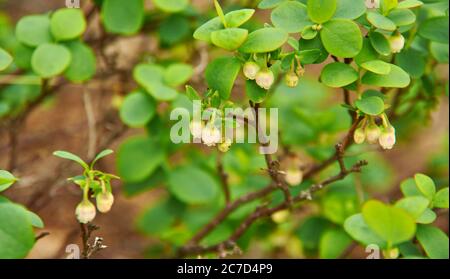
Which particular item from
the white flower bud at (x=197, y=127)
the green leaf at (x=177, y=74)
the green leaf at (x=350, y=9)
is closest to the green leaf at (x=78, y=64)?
the green leaf at (x=177, y=74)

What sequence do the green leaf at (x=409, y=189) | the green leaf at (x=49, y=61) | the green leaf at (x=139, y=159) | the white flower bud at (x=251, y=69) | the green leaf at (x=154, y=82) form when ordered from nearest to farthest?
the white flower bud at (x=251, y=69) < the green leaf at (x=409, y=189) < the green leaf at (x=49, y=61) < the green leaf at (x=154, y=82) < the green leaf at (x=139, y=159)

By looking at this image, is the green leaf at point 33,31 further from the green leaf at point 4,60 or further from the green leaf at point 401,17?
the green leaf at point 401,17

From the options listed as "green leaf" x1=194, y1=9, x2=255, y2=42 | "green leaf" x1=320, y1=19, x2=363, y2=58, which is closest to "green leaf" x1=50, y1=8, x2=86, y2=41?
"green leaf" x1=194, y1=9, x2=255, y2=42

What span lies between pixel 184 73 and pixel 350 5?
0.56 m

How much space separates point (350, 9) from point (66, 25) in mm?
662

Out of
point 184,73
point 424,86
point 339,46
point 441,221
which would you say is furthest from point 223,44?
point 441,221

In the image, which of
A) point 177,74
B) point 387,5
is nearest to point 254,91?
point 387,5

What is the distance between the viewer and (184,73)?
1.52 meters

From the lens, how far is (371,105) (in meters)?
1.01

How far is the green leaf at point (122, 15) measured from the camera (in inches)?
59.3

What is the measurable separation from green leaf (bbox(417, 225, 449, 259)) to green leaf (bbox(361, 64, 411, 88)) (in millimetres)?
279

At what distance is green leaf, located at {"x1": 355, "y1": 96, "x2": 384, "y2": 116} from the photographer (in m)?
0.99

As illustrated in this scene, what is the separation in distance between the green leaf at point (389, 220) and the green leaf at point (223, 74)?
0.28 meters
